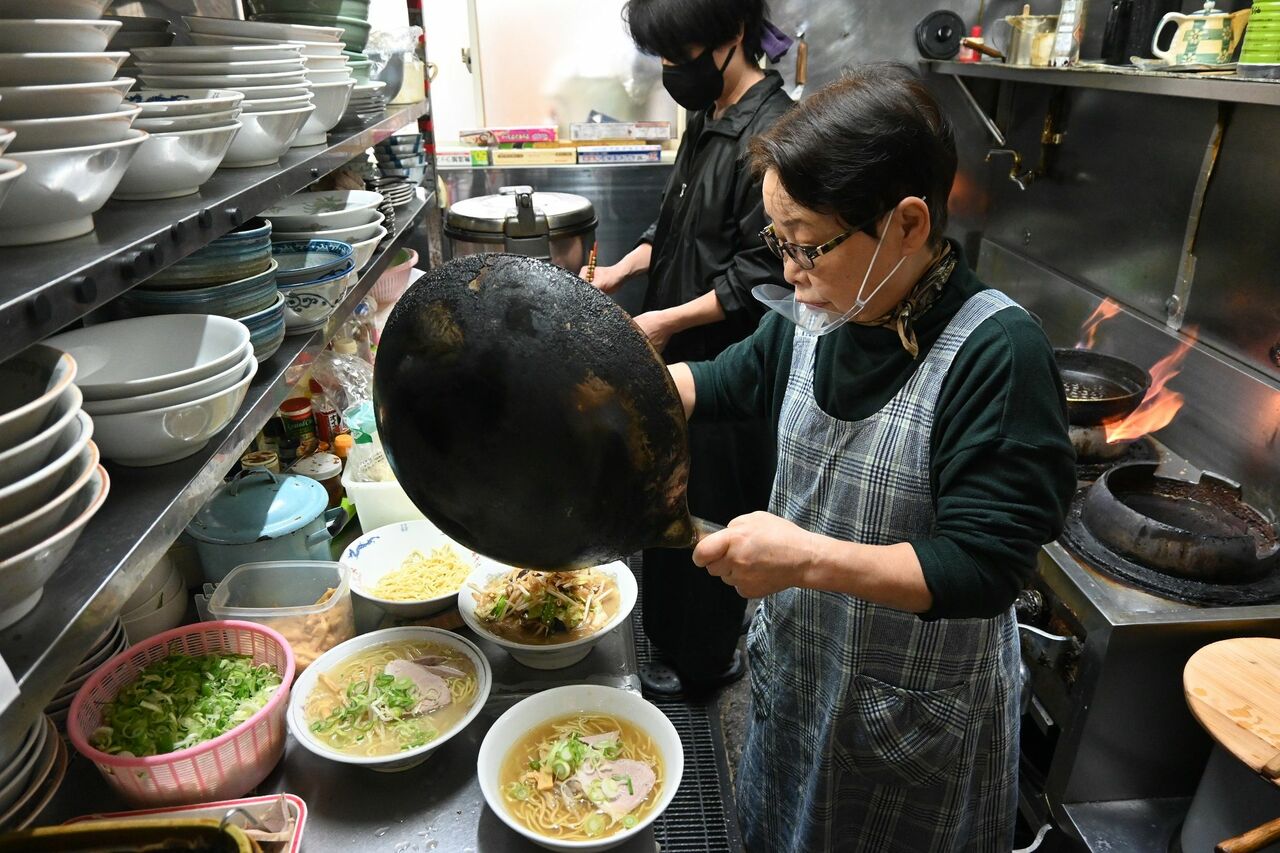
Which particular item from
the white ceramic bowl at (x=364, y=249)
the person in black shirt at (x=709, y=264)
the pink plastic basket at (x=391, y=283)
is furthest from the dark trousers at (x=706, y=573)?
the pink plastic basket at (x=391, y=283)

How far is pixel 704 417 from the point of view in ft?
5.49

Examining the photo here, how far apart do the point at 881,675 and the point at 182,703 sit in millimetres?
1185

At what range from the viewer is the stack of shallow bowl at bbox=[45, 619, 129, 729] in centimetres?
134

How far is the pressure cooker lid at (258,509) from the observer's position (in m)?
1.69

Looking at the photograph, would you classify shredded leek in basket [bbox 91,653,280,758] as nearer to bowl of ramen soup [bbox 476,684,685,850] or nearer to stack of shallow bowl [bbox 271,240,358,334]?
bowl of ramen soup [bbox 476,684,685,850]

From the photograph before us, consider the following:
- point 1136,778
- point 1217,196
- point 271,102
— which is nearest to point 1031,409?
point 271,102

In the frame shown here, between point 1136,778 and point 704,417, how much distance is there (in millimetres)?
1570

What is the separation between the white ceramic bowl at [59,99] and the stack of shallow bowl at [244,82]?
1.54 ft

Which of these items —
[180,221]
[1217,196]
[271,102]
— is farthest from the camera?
[1217,196]

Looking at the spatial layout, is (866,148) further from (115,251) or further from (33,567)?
(33,567)

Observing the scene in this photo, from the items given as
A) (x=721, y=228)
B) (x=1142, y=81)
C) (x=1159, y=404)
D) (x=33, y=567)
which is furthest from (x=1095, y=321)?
(x=33, y=567)

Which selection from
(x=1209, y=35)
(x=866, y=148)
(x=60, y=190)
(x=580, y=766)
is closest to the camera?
(x=60, y=190)

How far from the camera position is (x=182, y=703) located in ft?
4.40

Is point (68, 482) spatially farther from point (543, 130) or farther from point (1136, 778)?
point (543, 130)
